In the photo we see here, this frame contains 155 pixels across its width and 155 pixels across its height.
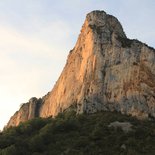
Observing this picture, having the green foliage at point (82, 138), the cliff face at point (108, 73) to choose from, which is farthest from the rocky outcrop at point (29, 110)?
the green foliage at point (82, 138)

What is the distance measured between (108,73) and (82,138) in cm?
2245

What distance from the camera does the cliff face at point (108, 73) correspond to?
92375 mm

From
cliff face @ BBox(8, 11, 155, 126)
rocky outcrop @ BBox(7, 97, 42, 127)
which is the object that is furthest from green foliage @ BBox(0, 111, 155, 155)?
rocky outcrop @ BBox(7, 97, 42, 127)

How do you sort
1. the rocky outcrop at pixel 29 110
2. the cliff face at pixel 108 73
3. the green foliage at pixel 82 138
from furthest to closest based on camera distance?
the rocky outcrop at pixel 29 110 → the cliff face at pixel 108 73 → the green foliage at pixel 82 138

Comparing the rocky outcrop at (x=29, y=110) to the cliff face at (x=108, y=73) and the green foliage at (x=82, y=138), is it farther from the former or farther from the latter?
the green foliage at (x=82, y=138)

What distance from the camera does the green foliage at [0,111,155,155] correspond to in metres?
71.7

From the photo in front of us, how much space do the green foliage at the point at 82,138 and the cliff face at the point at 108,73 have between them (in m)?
3.63

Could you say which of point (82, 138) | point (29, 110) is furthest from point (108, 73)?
point (29, 110)

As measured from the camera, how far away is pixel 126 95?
92.8 meters

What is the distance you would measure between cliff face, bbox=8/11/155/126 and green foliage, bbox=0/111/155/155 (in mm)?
3626

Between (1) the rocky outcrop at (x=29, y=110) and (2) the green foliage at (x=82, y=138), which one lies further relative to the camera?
(1) the rocky outcrop at (x=29, y=110)

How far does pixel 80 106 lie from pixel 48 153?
898 inches

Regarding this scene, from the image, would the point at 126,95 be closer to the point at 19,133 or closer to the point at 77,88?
the point at 77,88

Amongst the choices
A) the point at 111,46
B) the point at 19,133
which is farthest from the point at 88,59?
the point at 19,133
